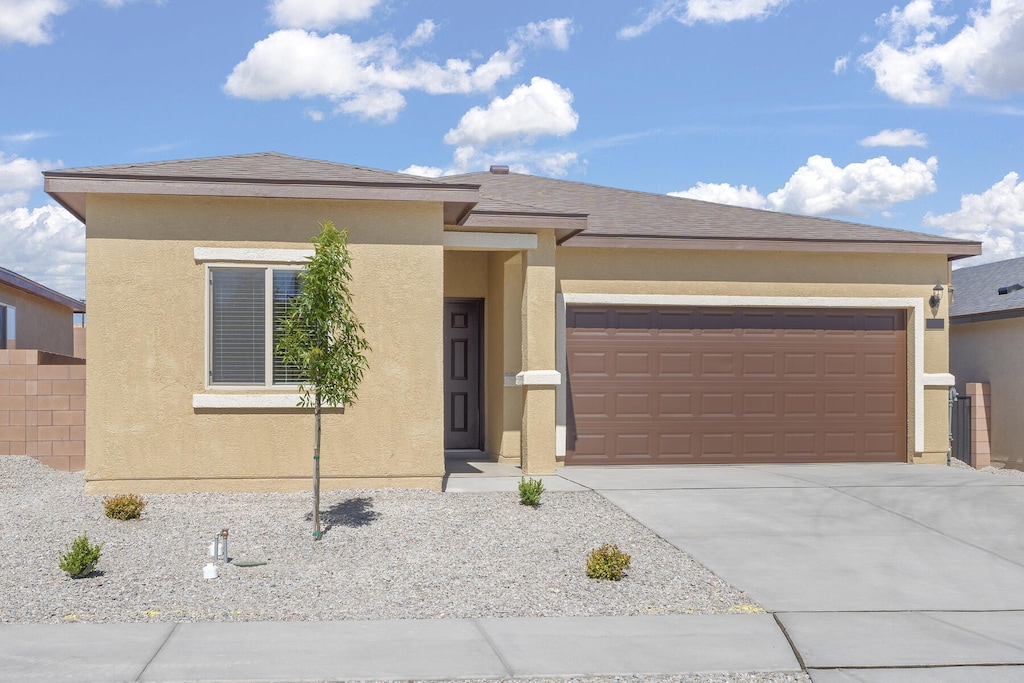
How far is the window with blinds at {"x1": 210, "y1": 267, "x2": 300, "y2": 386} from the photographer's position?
11.1 m

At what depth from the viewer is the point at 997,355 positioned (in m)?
16.9

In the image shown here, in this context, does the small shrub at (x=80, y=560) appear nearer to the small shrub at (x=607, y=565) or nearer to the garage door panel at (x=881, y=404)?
the small shrub at (x=607, y=565)

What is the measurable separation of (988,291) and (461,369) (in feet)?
35.0

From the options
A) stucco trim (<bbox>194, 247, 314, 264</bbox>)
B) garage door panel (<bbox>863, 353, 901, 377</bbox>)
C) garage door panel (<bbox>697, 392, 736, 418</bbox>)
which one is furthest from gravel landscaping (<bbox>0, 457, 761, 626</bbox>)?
garage door panel (<bbox>863, 353, 901, 377</bbox>)

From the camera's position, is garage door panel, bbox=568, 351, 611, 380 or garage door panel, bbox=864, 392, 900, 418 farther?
garage door panel, bbox=864, 392, 900, 418

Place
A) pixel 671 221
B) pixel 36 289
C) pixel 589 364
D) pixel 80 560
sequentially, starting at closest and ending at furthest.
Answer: pixel 80 560 → pixel 589 364 → pixel 671 221 → pixel 36 289

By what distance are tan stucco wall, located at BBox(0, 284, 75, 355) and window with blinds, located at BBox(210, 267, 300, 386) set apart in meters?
10.9

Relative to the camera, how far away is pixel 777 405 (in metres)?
14.7

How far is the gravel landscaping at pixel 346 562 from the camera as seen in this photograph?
7344 millimetres

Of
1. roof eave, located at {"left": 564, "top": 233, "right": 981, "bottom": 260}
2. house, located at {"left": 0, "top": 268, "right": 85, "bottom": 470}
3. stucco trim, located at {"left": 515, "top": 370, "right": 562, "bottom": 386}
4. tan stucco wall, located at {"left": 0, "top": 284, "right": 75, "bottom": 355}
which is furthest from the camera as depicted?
tan stucco wall, located at {"left": 0, "top": 284, "right": 75, "bottom": 355}

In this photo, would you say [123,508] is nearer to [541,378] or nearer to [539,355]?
[541,378]

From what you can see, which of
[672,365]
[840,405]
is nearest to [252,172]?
[672,365]

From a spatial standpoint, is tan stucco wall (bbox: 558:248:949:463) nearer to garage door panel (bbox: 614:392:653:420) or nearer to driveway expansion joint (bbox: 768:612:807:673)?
garage door panel (bbox: 614:392:653:420)

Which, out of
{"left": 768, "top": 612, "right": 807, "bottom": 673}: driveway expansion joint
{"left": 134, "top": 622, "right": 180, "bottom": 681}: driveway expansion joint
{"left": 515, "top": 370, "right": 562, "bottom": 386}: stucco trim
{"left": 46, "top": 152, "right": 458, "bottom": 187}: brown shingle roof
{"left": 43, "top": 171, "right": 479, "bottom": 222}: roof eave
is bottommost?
{"left": 768, "top": 612, "right": 807, "bottom": 673}: driveway expansion joint
